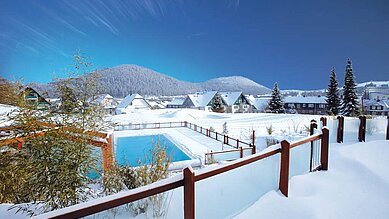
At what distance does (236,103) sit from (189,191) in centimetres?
3637

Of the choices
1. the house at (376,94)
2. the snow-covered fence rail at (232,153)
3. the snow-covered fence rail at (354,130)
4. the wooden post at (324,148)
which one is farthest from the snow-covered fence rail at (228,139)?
the house at (376,94)

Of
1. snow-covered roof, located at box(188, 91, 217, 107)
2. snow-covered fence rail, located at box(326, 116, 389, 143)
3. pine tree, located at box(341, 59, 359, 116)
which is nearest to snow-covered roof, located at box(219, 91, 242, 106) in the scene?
snow-covered roof, located at box(188, 91, 217, 107)

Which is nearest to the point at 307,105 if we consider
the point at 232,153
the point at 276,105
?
the point at 276,105

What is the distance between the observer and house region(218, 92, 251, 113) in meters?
36.9

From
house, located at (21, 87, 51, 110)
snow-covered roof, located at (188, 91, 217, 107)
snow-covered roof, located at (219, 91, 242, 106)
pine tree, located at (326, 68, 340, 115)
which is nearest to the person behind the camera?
house, located at (21, 87, 51, 110)

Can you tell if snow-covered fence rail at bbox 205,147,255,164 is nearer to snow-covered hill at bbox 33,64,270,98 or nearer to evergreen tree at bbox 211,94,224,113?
evergreen tree at bbox 211,94,224,113

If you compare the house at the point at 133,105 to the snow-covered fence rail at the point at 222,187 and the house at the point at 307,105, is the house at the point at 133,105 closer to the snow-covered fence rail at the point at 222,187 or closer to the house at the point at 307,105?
the house at the point at 307,105

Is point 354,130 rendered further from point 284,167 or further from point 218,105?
point 218,105

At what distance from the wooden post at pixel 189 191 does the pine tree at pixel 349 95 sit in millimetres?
26460

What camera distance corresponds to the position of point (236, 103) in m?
37.4

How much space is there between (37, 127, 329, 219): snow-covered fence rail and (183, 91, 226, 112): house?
3180 cm

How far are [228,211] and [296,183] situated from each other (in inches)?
58.5

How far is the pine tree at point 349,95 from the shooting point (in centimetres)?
2273

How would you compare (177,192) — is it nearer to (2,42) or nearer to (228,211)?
(228,211)
